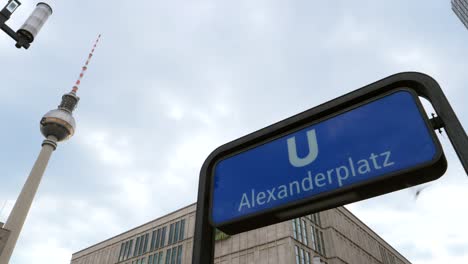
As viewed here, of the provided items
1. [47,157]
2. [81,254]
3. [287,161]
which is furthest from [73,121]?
[287,161]

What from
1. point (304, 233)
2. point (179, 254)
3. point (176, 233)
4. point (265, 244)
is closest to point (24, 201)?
point (176, 233)

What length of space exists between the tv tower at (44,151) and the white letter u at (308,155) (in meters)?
57.0

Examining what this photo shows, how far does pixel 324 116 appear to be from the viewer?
79.4 inches

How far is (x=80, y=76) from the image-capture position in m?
63.6

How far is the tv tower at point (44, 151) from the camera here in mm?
49656

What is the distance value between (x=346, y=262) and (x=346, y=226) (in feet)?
19.8

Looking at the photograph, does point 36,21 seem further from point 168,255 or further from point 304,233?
point 168,255

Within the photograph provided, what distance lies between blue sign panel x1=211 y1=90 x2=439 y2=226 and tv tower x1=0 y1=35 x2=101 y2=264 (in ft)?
186

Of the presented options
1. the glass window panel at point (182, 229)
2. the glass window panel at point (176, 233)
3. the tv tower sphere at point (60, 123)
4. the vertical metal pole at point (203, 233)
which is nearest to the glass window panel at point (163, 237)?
the glass window panel at point (176, 233)

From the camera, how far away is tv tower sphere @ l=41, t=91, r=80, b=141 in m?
56.9

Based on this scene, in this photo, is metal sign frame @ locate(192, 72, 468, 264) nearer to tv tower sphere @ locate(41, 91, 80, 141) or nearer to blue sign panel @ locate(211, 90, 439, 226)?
blue sign panel @ locate(211, 90, 439, 226)

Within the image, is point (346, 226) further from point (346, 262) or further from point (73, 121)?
point (73, 121)

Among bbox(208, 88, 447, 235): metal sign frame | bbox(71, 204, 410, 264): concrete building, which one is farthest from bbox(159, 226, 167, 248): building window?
bbox(208, 88, 447, 235): metal sign frame

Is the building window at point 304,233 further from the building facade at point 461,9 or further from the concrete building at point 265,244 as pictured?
the building facade at point 461,9
